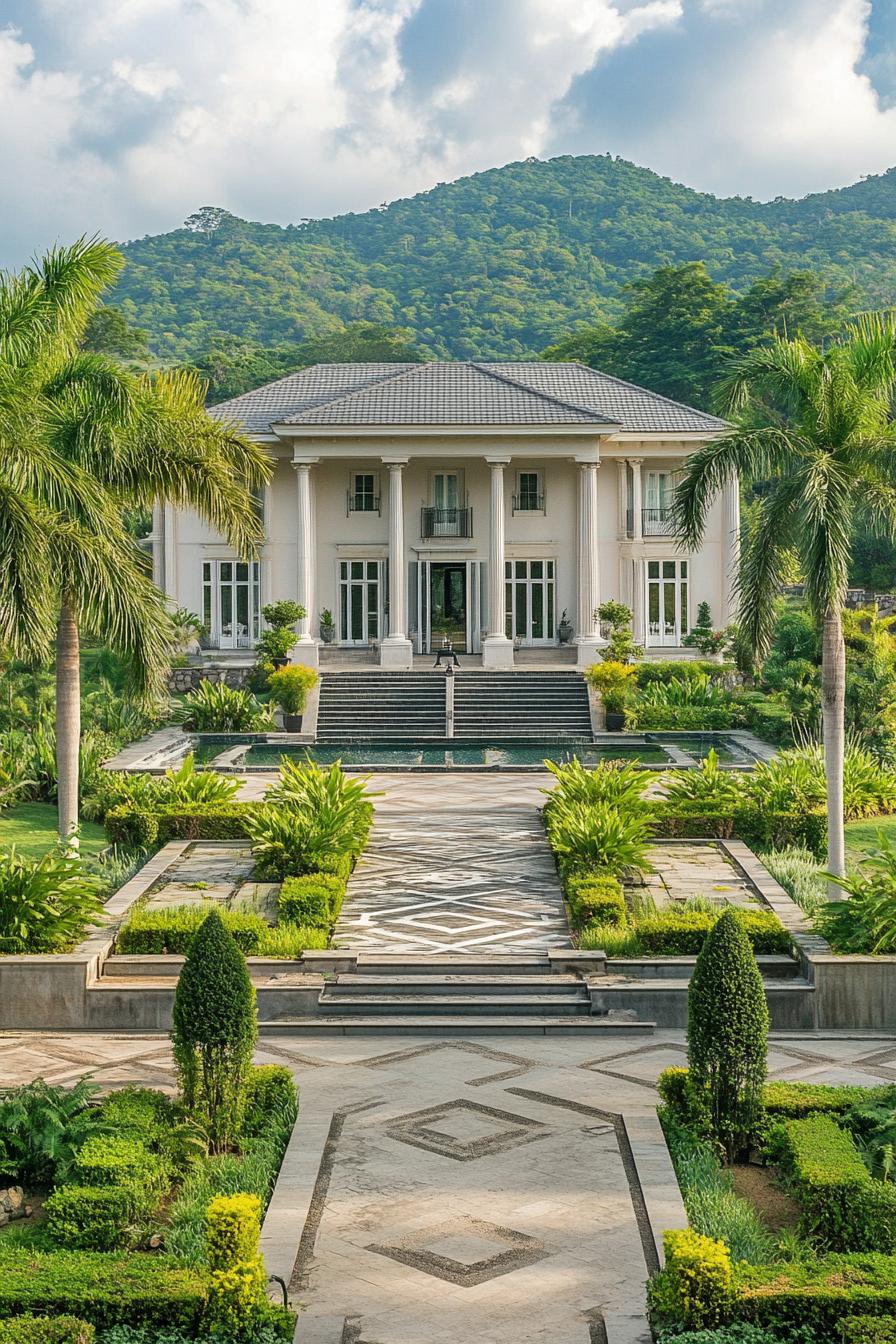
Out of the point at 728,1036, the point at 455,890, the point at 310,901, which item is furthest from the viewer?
the point at 455,890

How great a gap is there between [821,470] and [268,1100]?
7.64 metres

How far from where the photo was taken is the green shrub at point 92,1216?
7102mm

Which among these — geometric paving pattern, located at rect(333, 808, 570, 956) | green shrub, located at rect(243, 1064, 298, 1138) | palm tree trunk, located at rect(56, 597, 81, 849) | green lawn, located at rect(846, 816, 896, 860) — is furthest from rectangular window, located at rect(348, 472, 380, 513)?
green shrub, located at rect(243, 1064, 298, 1138)

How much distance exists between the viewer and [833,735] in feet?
46.4

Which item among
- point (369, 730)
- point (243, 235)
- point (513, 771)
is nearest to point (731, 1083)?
point (513, 771)

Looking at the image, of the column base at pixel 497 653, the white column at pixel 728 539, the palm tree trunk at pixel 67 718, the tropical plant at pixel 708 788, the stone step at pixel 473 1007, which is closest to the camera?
the stone step at pixel 473 1007

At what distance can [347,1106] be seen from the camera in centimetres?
954

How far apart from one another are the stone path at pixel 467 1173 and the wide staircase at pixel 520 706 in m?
17.4

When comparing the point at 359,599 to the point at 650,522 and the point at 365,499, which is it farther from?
the point at 650,522

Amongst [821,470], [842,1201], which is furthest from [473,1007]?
[821,470]

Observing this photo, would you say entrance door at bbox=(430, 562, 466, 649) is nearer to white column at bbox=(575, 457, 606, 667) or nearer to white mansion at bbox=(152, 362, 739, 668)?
white mansion at bbox=(152, 362, 739, 668)

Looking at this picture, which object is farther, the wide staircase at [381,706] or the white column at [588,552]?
the white column at [588,552]

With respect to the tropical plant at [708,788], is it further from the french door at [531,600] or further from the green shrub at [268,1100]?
the french door at [531,600]

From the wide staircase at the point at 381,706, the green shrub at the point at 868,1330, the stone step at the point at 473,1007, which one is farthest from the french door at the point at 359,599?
the green shrub at the point at 868,1330
